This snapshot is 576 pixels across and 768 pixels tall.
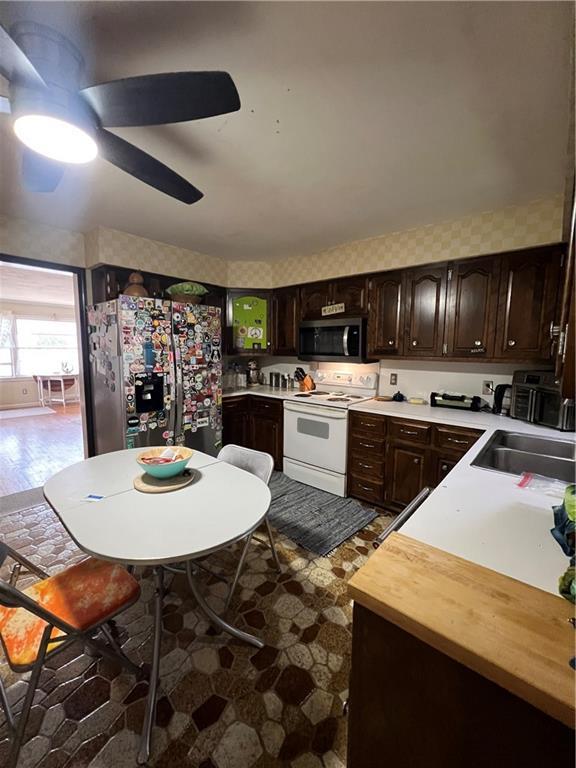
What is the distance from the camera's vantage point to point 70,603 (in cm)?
121

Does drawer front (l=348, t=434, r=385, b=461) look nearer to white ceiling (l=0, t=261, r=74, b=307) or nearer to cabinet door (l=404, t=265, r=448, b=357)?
cabinet door (l=404, t=265, r=448, b=357)

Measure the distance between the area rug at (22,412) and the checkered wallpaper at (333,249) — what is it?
5206 mm

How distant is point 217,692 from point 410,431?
79.4 inches

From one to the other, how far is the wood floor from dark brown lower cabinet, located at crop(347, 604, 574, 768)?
371 cm

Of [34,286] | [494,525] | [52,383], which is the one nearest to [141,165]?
[494,525]

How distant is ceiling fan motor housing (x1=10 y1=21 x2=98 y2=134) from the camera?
3.41 feet

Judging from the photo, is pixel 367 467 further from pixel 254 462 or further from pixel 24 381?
pixel 24 381

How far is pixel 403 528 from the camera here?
988 mm

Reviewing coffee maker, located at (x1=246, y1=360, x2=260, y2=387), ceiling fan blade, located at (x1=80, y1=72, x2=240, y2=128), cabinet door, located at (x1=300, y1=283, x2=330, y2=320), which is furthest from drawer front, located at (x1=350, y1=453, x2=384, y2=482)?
ceiling fan blade, located at (x1=80, y1=72, x2=240, y2=128)

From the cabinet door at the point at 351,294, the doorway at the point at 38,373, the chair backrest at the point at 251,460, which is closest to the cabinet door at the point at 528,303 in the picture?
the cabinet door at the point at 351,294

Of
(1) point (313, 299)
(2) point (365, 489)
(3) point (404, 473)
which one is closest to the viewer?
(3) point (404, 473)

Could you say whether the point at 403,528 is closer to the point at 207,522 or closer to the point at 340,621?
the point at 207,522

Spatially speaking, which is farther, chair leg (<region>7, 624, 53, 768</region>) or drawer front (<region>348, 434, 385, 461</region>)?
drawer front (<region>348, 434, 385, 461</region>)

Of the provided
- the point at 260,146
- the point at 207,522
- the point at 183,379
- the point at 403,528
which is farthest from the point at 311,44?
the point at 183,379
